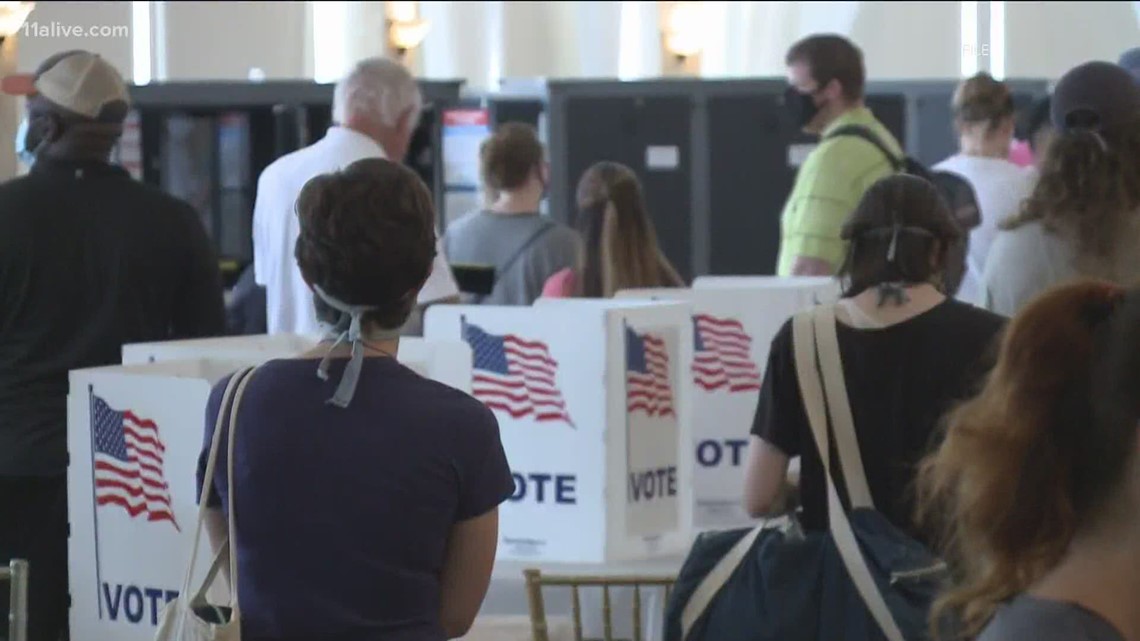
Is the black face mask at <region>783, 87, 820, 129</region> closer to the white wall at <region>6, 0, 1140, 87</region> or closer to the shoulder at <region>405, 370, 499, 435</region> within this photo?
the shoulder at <region>405, 370, 499, 435</region>

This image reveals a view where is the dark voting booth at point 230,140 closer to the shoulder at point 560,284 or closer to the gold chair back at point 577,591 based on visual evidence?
the shoulder at point 560,284

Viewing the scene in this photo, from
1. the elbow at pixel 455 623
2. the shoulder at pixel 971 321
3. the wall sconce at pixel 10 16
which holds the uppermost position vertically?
the wall sconce at pixel 10 16

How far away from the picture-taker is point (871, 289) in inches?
106

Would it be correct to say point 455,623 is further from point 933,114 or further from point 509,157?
point 933,114

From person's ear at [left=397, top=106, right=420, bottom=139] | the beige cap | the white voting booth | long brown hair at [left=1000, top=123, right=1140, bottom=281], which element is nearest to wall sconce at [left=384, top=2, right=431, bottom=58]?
person's ear at [left=397, top=106, right=420, bottom=139]

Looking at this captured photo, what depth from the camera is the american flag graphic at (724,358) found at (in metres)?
3.46

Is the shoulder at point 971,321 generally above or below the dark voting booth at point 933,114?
below

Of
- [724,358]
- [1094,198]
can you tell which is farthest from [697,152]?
[1094,198]

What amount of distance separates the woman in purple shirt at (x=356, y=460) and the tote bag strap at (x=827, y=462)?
64 centimetres

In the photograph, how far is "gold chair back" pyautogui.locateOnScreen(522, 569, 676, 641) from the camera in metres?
2.57

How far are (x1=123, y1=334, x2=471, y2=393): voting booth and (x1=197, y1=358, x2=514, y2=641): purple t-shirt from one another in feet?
1.73

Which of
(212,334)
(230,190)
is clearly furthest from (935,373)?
(230,190)

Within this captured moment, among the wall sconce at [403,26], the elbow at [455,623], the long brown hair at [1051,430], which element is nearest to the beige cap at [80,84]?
the elbow at [455,623]

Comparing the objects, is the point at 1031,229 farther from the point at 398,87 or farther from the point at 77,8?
the point at 77,8
